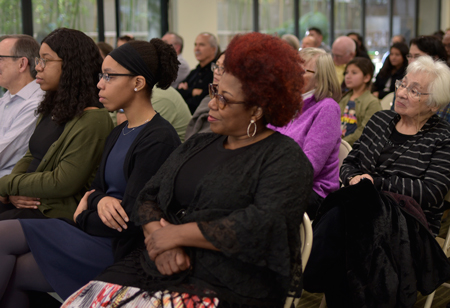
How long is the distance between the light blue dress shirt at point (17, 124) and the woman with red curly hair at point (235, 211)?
4.34ft

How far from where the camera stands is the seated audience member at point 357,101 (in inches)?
163

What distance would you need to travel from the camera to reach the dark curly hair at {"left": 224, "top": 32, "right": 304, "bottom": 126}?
1466mm

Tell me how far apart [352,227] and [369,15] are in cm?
1199

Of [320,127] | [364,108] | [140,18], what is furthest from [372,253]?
[140,18]

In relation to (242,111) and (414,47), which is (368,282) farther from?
(414,47)

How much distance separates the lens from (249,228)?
53.1 inches

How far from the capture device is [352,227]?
1825mm

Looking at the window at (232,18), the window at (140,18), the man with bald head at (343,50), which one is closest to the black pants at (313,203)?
the man with bald head at (343,50)

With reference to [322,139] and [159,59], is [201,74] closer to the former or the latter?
[322,139]

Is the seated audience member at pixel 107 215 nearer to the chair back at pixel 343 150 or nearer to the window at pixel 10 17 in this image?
the chair back at pixel 343 150

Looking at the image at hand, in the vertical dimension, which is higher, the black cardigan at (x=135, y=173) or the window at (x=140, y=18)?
the window at (x=140, y=18)

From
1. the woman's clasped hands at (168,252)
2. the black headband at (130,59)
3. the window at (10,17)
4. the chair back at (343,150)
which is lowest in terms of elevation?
the woman's clasped hands at (168,252)

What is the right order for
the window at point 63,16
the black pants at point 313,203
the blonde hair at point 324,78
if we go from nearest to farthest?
1. the black pants at point 313,203
2. the blonde hair at point 324,78
3. the window at point 63,16

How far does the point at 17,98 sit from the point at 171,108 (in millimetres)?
1115
